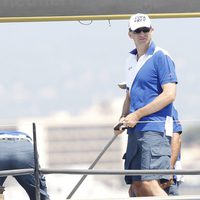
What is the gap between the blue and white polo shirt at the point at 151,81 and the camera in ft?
28.1

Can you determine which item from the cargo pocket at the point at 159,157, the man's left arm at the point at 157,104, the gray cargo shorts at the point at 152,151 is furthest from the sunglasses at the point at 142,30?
the cargo pocket at the point at 159,157

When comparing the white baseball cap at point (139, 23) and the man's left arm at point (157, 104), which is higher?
the white baseball cap at point (139, 23)

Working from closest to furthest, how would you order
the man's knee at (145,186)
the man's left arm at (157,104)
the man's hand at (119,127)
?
the man's left arm at (157,104)
the man's knee at (145,186)
the man's hand at (119,127)

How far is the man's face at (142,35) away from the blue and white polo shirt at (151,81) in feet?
0.18

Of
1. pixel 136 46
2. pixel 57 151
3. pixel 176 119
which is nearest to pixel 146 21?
pixel 136 46

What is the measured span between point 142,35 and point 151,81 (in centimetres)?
36

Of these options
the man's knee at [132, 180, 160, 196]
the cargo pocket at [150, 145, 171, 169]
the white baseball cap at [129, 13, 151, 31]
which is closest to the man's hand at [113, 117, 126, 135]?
the cargo pocket at [150, 145, 171, 169]

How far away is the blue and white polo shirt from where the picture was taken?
28.1 feet

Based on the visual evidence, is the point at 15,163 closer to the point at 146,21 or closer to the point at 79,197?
the point at 79,197

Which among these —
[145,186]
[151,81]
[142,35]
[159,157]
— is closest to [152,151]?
[159,157]

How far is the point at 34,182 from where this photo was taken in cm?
859

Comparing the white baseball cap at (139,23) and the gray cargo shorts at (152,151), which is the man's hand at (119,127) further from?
the white baseball cap at (139,23)

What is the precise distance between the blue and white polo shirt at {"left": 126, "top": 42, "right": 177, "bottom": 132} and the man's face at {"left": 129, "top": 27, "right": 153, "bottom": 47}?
5 cm

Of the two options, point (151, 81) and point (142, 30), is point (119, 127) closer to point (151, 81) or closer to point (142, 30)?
point (151, 81)
